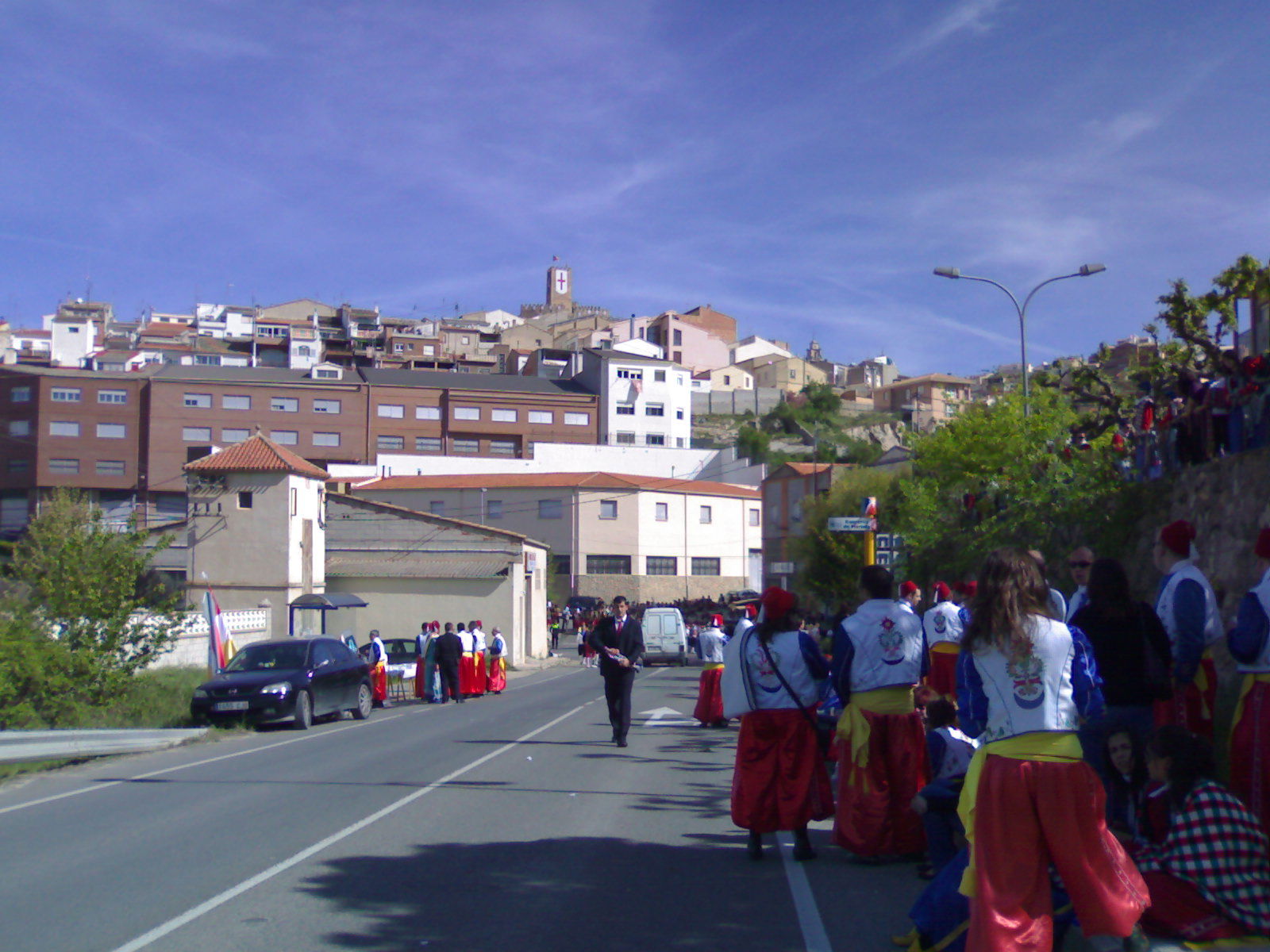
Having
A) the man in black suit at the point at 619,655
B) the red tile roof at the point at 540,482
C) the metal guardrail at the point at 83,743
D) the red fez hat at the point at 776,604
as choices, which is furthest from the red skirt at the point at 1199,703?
the red tile roof at the point at 540,482

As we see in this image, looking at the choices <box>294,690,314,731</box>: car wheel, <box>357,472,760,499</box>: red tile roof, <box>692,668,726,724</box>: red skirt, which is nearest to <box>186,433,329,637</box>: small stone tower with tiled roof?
<box>294,690,314,731</box>: car wheel

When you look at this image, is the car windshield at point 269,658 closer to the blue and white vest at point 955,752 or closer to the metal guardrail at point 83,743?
the metal guardrail at point 83,743

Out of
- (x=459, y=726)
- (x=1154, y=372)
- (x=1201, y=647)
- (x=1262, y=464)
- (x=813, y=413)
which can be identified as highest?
(x=813, y=413)

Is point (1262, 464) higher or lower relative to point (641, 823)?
higher

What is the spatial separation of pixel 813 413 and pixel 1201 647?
102 metres

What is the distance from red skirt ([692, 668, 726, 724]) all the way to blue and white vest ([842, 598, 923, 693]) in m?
9.48

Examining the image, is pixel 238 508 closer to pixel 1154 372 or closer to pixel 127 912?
pixel 1154 372

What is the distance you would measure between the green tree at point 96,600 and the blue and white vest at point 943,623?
40.1 ft

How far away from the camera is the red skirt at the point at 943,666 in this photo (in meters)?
10.2

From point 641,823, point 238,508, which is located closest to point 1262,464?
point 641,823

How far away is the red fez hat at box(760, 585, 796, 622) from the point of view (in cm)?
750

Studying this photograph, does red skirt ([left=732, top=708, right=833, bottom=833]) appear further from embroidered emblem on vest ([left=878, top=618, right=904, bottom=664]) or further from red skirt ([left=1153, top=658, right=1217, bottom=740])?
red skirt ([left=1153, top=658, right=1217, bottom=740])

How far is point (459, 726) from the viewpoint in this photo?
17891 mm

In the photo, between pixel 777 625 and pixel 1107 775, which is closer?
pixel 1107 775
